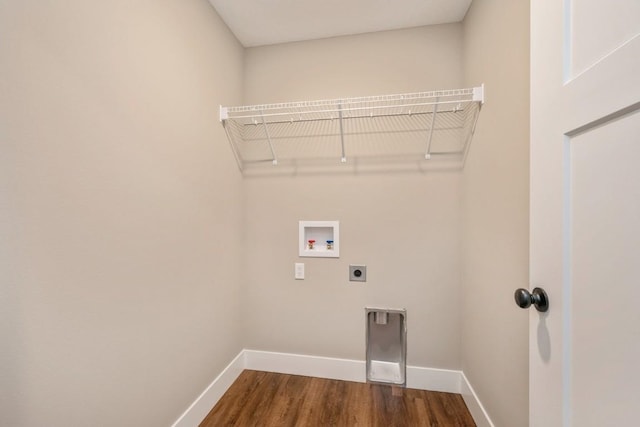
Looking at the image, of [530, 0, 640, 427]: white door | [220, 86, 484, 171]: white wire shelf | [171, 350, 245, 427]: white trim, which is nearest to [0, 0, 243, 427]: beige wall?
[171, 350, 245, 427]: white trim

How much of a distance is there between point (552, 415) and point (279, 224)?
66.2 inches

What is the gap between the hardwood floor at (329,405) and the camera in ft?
5.04

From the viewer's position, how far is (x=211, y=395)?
5.37 ft

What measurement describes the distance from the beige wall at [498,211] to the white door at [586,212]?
36 centimetres

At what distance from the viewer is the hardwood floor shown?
1537 millimetres

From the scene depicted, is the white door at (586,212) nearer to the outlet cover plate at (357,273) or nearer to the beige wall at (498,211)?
the beige wall at (498,211)

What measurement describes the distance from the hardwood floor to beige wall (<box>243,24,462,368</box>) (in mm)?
205

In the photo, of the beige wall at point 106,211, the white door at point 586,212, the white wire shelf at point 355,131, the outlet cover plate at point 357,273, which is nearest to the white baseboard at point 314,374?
the beige wall at point 106,211

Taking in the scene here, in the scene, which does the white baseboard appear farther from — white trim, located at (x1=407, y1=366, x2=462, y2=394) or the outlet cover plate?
the outlet cover plate

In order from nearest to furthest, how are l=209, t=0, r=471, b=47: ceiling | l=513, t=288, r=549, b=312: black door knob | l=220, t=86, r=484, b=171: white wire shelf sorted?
l=513, t=288, r=549, b=312: black door knob < l=209, t=0, r=471, b=47: ceiling < l=220, t=86, r=484, b=171: white wire shelf

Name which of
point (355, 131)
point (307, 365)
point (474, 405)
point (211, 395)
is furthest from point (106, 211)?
point (474, 405)

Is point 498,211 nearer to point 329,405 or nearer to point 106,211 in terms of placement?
point 329,405

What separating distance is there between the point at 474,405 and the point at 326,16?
2.53 metres

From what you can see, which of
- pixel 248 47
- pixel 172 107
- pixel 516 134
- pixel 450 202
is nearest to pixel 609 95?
pixel 516 134
